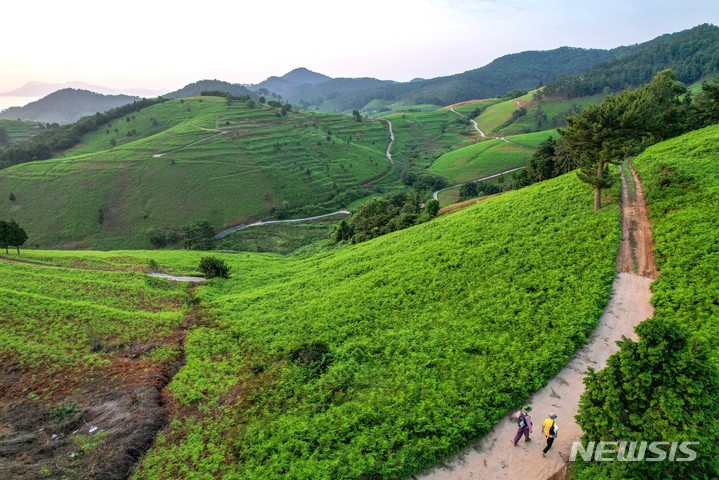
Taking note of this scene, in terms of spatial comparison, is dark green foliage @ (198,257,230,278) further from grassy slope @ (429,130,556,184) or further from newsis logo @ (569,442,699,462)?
grassy slope @ (429,130,556,184)

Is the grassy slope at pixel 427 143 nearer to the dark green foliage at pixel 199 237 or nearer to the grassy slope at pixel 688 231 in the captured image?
the dark green foliage at pixel 199 237

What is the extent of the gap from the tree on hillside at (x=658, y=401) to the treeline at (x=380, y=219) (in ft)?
142

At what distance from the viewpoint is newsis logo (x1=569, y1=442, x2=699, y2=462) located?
1141cm

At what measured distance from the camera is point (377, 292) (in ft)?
99.8

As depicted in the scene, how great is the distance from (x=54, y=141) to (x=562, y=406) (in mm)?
193408

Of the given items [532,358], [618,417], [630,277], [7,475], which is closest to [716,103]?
[630,277]

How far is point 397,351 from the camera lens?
2239 cm

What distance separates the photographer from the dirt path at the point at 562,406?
14.7 meters

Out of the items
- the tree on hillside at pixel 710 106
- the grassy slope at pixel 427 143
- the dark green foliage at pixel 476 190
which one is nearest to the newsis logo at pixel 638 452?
the tree on hillside at pixel 710 106

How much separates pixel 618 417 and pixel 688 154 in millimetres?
36734

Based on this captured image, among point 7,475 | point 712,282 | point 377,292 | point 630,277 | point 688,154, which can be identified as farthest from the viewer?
point 688,154

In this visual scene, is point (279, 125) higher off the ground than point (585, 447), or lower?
higher

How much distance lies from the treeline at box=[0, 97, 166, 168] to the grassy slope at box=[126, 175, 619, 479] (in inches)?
5951

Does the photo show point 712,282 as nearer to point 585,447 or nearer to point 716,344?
point 716,344
